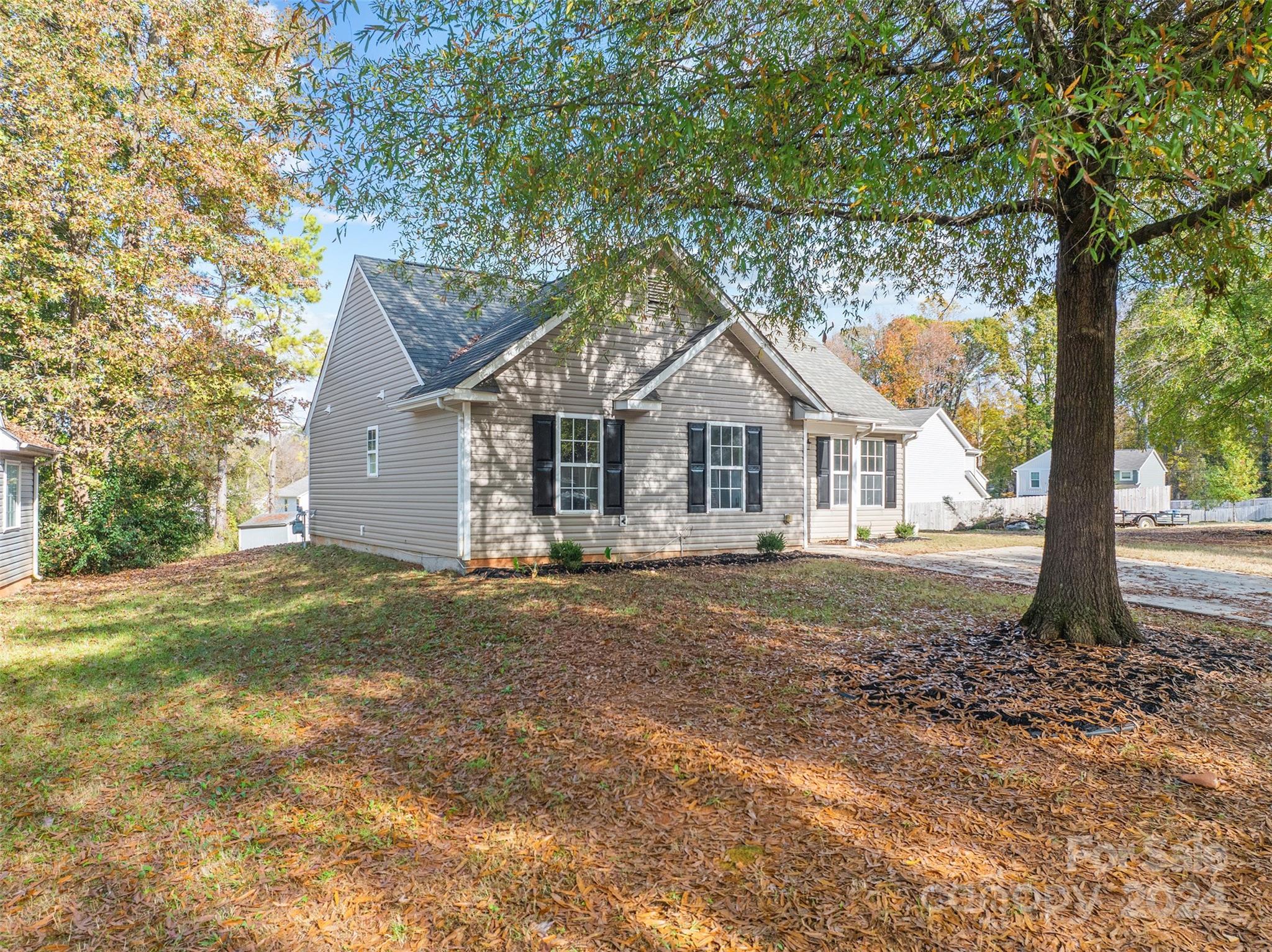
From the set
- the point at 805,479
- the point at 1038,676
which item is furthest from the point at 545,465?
the point at 1038,676

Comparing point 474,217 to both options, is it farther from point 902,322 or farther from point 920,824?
point 902,322

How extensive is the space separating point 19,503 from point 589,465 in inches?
391

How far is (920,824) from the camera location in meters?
3.33

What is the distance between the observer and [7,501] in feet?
36.7

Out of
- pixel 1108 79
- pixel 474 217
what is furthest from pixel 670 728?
pixel 474 217

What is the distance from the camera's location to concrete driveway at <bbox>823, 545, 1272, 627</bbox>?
335 inches

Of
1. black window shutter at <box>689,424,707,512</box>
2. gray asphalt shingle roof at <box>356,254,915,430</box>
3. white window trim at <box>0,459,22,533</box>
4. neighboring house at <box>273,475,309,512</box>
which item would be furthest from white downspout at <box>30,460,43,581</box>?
neighboring house at <box>273,475,309,512</box>

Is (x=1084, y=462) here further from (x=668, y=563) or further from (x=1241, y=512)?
(x=1241, y=512)

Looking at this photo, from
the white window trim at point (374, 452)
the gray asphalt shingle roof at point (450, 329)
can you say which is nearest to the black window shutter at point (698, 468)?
the gray asphalt shingle roof at point (450, 329)

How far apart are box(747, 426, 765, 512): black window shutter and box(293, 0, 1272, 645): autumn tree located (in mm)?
6484

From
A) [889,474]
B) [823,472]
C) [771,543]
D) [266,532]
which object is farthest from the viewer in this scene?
[266,532]

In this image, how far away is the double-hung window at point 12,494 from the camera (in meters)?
11.0

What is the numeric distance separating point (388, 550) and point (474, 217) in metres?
8.18

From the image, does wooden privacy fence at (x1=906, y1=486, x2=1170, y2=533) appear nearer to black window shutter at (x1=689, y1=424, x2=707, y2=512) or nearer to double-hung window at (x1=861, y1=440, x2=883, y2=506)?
double-hung window at (x1=861, y1=440, x2=883, y2=506)
